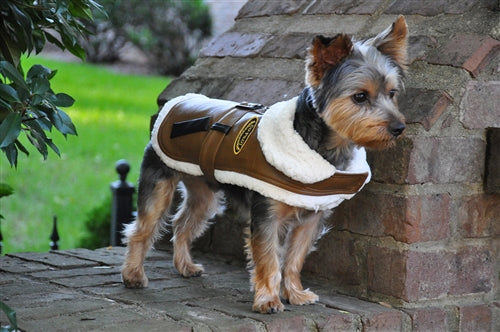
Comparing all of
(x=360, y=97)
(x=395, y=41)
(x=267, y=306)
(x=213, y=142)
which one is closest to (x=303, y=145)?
(x=360, y=97)

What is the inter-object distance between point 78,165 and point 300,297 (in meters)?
8.09

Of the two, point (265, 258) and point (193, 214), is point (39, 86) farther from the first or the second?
point (193, 214)

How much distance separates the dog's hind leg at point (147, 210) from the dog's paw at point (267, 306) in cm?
86

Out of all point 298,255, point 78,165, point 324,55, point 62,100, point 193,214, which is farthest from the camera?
point 78,165

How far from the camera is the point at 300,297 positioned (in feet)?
16.2

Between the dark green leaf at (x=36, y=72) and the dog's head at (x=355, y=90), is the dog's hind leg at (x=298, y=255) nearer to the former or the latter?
the dog's head at (x=355, y=90)

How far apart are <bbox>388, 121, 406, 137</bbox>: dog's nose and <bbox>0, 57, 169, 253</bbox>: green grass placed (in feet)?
17.8

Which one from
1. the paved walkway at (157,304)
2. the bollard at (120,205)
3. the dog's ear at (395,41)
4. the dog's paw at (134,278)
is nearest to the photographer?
the paved walkway at (157,304)

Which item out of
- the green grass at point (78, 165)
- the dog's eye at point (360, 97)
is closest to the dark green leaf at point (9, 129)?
the dog's eye at point (360, 97)

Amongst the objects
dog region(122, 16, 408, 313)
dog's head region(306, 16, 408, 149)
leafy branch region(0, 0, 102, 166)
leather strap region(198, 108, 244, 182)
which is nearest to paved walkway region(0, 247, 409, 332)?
dog region(122, 16, 408, 313)

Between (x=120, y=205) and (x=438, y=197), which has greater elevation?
(x=438, y=197)

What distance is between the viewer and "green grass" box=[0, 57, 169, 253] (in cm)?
1044

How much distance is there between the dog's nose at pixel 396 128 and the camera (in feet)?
14.7

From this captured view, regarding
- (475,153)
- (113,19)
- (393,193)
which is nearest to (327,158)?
(393,193)
